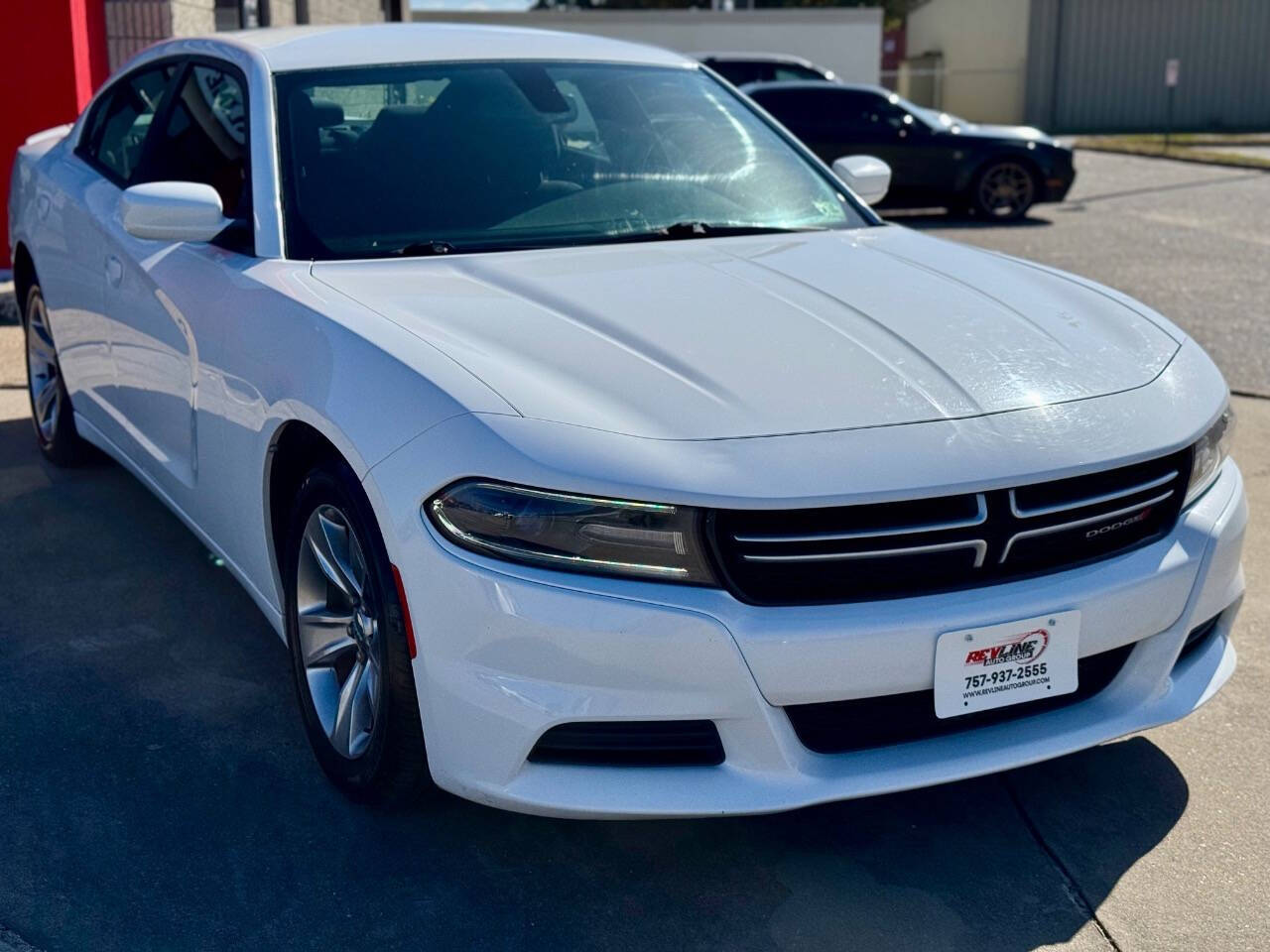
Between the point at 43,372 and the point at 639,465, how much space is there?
376 cm

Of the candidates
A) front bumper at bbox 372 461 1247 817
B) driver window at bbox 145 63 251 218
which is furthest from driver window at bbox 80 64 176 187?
front bumper at bbox 372 461 1247 817

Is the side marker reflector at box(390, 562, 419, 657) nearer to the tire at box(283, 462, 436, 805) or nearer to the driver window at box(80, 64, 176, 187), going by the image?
the tire at box(283, 462, 436, 805)

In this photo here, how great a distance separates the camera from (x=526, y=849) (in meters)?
2.93

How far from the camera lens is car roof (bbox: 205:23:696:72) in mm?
3957

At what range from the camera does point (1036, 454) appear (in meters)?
2.62

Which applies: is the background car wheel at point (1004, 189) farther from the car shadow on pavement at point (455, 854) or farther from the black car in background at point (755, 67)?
the car shadow on pavement at point (455, 854)

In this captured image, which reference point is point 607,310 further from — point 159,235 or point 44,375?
point 44,375

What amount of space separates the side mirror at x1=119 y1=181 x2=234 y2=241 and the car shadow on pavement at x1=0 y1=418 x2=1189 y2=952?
3.65 feet

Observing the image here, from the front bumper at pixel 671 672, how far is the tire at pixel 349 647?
11 cm

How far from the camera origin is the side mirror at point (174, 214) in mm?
3488

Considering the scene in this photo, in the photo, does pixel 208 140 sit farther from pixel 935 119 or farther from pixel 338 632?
pixel 935 119

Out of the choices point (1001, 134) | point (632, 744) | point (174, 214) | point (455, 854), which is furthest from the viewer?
point (1001, 134)

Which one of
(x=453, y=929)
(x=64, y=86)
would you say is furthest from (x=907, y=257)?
(x=64, y=86)

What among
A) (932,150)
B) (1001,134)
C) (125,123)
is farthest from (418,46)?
(1001,134)
